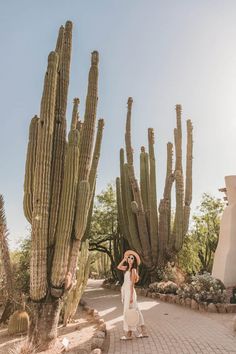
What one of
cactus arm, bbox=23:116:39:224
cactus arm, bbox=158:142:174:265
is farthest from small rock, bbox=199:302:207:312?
cactus arm, bbox=23:116:39:224

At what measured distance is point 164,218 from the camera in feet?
43.0

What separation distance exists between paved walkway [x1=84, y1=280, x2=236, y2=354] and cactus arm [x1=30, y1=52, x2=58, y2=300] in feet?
5.51

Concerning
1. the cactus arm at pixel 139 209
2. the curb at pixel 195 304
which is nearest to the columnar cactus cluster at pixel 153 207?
the cactus arm at pixel 139 209

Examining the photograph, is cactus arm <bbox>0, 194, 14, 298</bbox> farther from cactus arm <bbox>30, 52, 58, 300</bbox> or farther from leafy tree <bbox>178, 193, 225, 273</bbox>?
leafy tree <bbox>178, 193, 225, 273</bbox>

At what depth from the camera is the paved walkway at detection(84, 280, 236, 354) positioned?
16.3 ft

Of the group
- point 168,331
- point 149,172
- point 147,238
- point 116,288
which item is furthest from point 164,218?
point 168,331

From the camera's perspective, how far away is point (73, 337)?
624 cm

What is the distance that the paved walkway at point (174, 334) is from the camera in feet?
16.3

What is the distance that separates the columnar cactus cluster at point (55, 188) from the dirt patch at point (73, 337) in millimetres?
939

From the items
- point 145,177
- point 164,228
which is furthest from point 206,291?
point 145,177

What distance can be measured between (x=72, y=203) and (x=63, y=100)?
7.31 ft

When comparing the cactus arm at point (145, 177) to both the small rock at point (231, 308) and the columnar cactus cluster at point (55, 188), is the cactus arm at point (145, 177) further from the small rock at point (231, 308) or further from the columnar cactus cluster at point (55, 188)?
the columnar cactus cluster at point (55, 188)

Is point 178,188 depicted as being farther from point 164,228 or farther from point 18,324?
point 18,324

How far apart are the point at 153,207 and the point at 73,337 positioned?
25.3 feet
